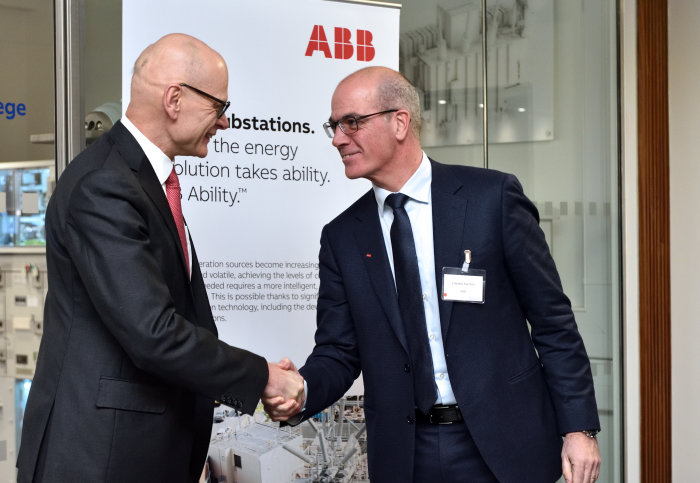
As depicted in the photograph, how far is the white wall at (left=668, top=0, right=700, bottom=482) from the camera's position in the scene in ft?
16.2

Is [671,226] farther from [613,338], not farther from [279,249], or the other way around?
[279,249]

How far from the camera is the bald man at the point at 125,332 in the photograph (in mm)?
1957

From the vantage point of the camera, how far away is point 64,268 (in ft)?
6.72

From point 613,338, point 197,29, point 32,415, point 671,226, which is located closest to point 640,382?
point 613,338

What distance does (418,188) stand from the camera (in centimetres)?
263

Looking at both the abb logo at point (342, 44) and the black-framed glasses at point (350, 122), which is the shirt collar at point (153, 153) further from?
the abb logo at point (342, 44)

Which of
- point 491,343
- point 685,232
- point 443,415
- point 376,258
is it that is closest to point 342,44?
point 376,258

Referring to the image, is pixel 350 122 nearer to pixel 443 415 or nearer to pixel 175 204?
pixel 175 204

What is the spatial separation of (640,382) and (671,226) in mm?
945

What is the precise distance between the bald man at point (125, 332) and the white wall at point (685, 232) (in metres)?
3.53

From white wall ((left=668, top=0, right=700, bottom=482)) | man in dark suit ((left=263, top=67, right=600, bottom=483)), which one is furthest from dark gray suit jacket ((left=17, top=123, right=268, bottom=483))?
white wall ((left=668, top=0, right=700, bottom=482))

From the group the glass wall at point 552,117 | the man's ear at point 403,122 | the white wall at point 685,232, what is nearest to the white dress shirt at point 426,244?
the man's ear at point 403,122

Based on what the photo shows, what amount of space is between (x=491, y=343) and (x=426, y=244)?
0.35m

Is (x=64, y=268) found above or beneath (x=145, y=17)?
beneath
